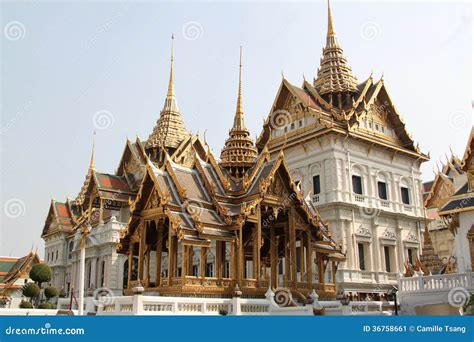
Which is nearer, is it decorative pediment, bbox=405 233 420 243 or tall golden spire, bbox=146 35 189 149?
decorative pediment, bbox=405 233 420 243

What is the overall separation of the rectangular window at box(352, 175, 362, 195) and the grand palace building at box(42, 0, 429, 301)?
0.21ft

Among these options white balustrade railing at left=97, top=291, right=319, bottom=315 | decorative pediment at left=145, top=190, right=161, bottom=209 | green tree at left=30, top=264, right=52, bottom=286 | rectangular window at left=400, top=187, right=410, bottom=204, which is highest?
rectangular window at left=400, top=187, right=410, bottom=204

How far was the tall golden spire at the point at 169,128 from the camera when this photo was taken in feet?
155

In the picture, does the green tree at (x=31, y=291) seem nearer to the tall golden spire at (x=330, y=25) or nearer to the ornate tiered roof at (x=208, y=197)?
the ornate tiered roof at (x=208, y=197)

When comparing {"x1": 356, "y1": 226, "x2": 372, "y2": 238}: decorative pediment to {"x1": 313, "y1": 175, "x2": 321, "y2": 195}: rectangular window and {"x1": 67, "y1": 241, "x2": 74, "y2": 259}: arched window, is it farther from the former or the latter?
{"x1": 67, "y1": 241, "x2": 74, "y2": 259}: arched window

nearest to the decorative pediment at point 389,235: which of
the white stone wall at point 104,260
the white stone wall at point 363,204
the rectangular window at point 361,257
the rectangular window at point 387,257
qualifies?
the white stone wall at point 363,204

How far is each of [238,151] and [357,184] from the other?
1896cm

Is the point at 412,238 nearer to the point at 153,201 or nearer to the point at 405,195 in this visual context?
the point at 405,195

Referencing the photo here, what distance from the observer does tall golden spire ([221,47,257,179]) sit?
51.3 feet

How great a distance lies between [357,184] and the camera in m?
33.1

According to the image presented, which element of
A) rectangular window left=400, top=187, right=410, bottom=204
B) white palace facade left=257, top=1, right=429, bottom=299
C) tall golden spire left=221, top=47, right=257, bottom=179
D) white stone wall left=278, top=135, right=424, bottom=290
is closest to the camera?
tall golden spire left=221, top=47, right=257, bottom=179

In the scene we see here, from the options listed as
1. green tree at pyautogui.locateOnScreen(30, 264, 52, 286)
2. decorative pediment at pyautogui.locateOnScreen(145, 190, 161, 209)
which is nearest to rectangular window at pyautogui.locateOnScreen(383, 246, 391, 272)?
decorative pediment at pyautogui.locateOnScreen(145, 190, 161, 209)

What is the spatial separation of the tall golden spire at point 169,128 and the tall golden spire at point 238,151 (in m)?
30.1
